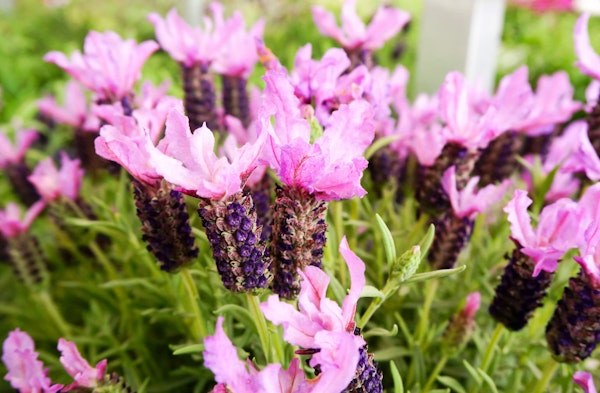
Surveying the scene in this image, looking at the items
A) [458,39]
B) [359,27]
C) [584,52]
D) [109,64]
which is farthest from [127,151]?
[458,39]

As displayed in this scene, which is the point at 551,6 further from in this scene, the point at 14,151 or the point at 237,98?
the point at 14,151

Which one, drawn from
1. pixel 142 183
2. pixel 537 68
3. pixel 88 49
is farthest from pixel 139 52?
pixel 537 68

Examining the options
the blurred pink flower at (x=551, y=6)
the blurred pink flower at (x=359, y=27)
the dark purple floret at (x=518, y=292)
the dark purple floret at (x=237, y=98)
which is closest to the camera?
the dark purple floret at (x=518, y=292)

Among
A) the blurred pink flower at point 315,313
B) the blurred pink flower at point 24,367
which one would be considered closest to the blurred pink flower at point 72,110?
the blurred pink flower at point 24,367

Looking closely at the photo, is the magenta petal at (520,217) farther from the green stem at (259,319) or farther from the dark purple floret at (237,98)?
the dark purple floret at (237,98)

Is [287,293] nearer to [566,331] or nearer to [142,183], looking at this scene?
[142,183]

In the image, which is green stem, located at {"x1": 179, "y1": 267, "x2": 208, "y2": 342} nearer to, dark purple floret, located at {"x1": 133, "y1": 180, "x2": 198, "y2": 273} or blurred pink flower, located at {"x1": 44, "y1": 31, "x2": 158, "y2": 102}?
dark purple floret, located at {"x1": 133, "y1": 180, "x2": 198, "y2": 273}
